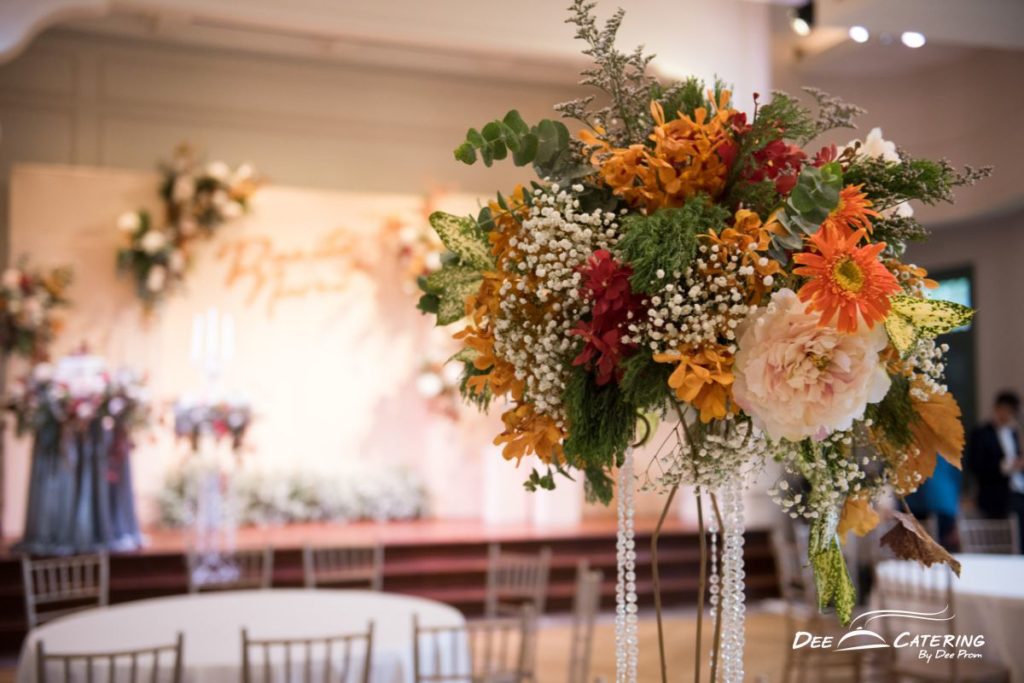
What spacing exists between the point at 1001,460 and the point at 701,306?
22.5 ft

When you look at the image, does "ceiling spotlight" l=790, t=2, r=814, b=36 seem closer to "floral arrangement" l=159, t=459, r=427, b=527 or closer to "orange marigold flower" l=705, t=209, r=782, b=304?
"floral arrangement" l=159, t=459, r=427, b=527

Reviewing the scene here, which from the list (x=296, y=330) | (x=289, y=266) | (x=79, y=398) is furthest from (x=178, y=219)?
(x=79, y=398)

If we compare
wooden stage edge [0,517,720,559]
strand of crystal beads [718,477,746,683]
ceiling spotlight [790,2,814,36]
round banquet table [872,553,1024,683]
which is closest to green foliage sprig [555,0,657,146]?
strand of crystal beads [718,477,746,683]

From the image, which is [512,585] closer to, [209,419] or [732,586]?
[209,419]

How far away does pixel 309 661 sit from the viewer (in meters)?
3.22

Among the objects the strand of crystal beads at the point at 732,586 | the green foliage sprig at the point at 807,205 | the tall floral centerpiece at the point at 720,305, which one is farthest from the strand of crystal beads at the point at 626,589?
the green foliage sprig at the point at 807,205

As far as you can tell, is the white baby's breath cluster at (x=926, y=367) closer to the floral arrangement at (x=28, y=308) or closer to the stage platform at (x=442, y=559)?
the stage platform at (x=442, y=559)

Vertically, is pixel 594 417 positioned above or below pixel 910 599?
above

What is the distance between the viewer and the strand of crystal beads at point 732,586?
1239 mm

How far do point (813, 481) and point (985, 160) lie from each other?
6325 mm

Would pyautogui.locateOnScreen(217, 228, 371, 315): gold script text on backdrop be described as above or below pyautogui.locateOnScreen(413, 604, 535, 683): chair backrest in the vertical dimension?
above

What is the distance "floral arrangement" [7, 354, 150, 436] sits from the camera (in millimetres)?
6219

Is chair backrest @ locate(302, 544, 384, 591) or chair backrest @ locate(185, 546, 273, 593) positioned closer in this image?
chair backrest @ locate(185, 546, 273, 593)

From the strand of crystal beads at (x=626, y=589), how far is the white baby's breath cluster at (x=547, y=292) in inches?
7.1
